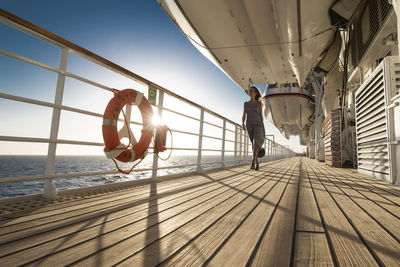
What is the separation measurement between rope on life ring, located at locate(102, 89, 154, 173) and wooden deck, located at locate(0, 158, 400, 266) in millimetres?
269

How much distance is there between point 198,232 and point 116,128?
811 millimetres

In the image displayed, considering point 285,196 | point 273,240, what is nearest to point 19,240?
point 273,240

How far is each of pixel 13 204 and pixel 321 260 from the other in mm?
1132

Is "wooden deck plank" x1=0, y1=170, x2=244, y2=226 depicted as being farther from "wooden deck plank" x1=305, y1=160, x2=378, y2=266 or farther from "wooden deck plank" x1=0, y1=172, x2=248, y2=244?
"wooden deck plank" x1=305, y1=160, x2=378, y2=266

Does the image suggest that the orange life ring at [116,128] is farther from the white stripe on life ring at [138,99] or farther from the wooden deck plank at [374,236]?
the wooden deck plank at [374,236]

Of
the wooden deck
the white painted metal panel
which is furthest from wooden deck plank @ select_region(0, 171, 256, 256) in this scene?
the white painted metal panel

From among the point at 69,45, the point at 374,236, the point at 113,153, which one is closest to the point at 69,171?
the point at 113,153

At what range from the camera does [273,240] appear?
0.60m

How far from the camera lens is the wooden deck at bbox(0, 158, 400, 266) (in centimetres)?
50

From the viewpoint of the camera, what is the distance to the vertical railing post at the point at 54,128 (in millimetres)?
1041

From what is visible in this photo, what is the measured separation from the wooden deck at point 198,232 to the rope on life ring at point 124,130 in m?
0.27

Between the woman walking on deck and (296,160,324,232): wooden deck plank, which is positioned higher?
the woman walking on deck

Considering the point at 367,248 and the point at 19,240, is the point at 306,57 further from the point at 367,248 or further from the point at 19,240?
the point at 19,240

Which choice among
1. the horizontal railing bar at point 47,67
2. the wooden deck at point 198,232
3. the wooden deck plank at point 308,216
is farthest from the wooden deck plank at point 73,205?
the wooden deck plank at point 308,216
